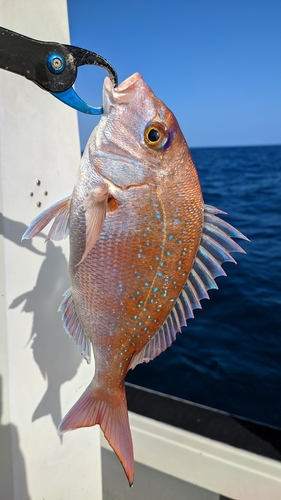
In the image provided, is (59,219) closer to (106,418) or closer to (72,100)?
(72,100)

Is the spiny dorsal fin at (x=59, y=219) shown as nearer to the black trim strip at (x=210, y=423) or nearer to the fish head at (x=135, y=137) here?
the fish head at (x=135, y=137)

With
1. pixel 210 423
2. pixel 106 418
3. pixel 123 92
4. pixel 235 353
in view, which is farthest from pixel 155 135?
pixel 235 353

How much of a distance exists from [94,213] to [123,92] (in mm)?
437

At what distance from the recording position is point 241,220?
10.4 metres

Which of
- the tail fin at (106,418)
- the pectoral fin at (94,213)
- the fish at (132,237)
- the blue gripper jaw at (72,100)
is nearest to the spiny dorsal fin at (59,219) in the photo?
the fish at (132,237)

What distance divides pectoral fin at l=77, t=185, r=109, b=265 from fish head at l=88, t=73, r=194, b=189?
81mm

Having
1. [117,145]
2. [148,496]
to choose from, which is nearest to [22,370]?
[117,145]

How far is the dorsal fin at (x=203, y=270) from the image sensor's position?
1375 mm

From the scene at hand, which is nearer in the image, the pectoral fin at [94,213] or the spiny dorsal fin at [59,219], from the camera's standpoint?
the pectoral fin at [94,213]

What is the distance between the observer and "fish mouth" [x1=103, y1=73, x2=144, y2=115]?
130 cm

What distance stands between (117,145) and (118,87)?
19cm

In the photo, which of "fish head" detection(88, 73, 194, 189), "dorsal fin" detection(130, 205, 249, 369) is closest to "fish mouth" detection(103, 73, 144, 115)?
"fish head" detection(88, 73, 194, 189)

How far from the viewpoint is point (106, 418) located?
137 cm

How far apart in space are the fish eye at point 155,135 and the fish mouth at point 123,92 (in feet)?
0.39
